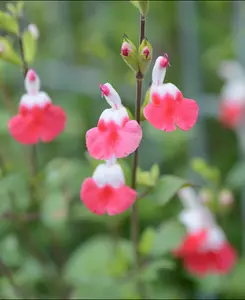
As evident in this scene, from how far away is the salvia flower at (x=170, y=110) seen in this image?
0.73m

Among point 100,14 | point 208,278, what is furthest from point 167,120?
point 100,14

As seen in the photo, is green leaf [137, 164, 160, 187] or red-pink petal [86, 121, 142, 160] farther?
green leaf [137, 164, 160, 187]

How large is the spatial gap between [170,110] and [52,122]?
199 millimetres

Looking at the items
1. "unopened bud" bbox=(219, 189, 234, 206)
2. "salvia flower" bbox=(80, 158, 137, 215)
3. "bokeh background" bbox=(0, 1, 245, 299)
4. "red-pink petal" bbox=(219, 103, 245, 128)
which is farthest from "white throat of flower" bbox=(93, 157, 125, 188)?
"red-pink petal" bbox=(219, 103, 245, 128)

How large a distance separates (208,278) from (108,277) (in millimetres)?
289

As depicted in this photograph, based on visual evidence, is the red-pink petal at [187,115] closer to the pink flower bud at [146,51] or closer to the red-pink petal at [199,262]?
the pink flower bud at [146,51]

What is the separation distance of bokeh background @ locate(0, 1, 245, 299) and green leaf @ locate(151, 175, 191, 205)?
11cm

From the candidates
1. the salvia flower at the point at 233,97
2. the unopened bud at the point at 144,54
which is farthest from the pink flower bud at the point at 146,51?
the salvia flower at the point at 233,97

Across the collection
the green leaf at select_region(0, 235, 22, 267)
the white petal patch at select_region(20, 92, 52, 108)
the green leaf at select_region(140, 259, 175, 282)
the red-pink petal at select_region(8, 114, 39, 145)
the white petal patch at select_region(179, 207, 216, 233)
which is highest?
the white petal patch at select_region(20, 92, 52, 108)

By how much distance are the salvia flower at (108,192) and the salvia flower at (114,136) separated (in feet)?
0.24

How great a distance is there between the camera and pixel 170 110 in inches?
29.2

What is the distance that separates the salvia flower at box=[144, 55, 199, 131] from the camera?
2.39 feet

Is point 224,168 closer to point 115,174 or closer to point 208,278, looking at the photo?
point 208,278

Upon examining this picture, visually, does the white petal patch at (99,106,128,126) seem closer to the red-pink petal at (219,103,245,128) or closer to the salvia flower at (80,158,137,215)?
the salvia flower at (80,158,137,215)
